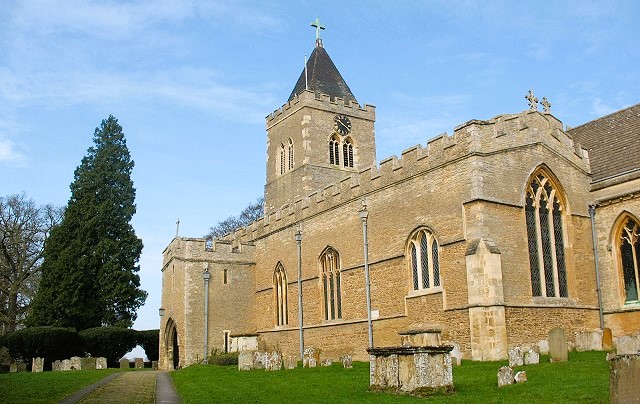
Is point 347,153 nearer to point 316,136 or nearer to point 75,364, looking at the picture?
point 316,136

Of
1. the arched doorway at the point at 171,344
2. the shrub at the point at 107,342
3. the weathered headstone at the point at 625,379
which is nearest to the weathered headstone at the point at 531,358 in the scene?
the weathered headstone at the point at 625,379

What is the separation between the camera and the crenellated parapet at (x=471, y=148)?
1936 cm

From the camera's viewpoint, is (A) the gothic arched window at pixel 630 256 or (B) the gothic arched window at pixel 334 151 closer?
(A) the gothic arched window at pixel 630 256

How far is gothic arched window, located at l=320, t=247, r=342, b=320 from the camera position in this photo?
982 inches

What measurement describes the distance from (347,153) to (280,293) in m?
10.3

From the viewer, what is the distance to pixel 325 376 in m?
16.1

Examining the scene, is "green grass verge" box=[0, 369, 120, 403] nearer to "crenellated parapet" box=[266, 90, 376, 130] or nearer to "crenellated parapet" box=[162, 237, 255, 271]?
"crenellated parapet" box=[162, 237, 255, 271]

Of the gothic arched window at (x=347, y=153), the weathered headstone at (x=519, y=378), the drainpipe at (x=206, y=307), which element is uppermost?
the gothic arched window at (x=347, y=153)

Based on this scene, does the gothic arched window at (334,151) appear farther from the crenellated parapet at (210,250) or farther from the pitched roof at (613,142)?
the pitched roof at (613,142)

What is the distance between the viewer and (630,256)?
65.6 feet

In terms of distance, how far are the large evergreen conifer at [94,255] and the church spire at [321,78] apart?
36.1 feet

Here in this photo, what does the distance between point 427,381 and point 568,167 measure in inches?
487

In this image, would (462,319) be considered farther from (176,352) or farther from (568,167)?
(176,352)

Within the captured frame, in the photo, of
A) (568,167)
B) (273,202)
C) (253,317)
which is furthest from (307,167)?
(568,167)
